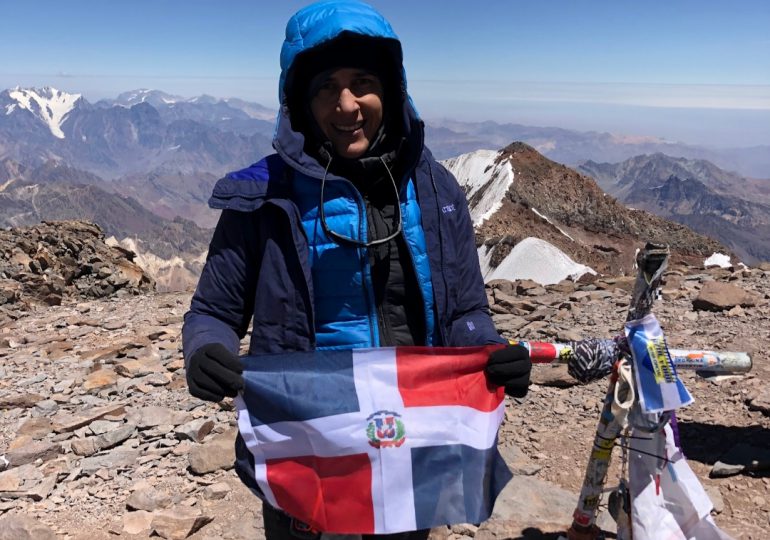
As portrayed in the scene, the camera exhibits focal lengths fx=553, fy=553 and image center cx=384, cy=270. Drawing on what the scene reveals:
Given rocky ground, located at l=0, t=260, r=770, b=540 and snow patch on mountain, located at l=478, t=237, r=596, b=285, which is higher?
rocky ground, located at l=0, t=260, r=770, b=540

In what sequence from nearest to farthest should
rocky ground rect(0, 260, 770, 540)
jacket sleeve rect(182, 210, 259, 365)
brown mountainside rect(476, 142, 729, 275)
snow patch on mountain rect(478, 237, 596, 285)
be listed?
jacket sleeve rect(182, 210, 259, 365)
rocky ground rect(0, 260, 770, 540)
snow patch on mountain rect(478, 237, 596, 285)
brown mountainside rect(476, 142, 729, 275)

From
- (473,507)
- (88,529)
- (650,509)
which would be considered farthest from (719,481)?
(88,529)

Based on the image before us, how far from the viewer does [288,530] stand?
9.27 feet

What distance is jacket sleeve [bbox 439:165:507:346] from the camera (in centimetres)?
280

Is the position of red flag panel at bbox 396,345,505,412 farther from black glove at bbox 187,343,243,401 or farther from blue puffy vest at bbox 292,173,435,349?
black glove at bbox 187,343,243,401

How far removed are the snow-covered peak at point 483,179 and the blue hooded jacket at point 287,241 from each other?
41.3 m

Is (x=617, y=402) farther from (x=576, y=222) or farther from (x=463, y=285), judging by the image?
(x=576, y=222)

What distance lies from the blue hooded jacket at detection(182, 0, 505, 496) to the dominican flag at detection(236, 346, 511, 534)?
0.15 metres

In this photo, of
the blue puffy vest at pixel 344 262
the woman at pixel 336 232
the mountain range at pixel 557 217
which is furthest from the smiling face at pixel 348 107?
the mountain range at pixel 557 217

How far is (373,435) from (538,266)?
75.2 ft

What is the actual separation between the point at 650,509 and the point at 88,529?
469cm

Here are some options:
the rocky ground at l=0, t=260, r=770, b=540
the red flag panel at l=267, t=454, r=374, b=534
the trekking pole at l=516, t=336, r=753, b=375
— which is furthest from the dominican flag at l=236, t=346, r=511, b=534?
the rocky ground at l=0, t=260, r=770, b=540

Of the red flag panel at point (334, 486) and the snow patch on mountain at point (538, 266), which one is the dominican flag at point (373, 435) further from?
the snow patch on mountain at point (538, 266)

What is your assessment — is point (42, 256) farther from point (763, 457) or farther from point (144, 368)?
point (763, 457)
